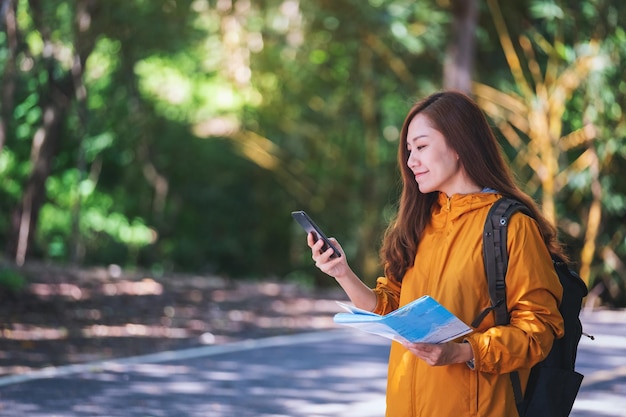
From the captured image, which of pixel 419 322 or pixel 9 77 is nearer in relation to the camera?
pixel 419 322

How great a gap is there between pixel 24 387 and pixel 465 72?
9704 millimetres

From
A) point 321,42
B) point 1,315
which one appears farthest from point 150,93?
point 1,315

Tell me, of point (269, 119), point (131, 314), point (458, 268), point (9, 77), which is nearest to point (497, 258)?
point (458, 268)

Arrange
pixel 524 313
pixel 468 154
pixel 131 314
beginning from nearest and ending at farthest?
1. pixel 524 313
2. pixel 468 154
3. pixel 131 314

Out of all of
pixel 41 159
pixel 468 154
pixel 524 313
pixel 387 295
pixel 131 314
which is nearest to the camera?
pixel 524 313

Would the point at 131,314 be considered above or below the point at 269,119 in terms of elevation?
below

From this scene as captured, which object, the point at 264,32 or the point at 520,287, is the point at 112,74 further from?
the point at 520,287

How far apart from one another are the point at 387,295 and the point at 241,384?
437 cm

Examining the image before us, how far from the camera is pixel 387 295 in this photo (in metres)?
3.54

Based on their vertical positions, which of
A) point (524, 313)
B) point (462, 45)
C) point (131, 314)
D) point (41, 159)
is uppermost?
point (462, 45)

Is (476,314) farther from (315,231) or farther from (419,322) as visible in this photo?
(315,231)

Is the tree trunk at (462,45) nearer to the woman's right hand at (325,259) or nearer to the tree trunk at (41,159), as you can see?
the tree trunk at (41,159)

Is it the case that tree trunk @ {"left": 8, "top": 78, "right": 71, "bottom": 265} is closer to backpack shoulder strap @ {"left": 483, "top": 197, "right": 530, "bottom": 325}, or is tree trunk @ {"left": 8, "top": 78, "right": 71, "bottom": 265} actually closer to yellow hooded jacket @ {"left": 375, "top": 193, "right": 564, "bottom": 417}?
yellow hooded jacket @ {"left": 375, "top": 193, "right": 564, "bottom": 417}

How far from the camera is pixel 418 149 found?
3.34 m
